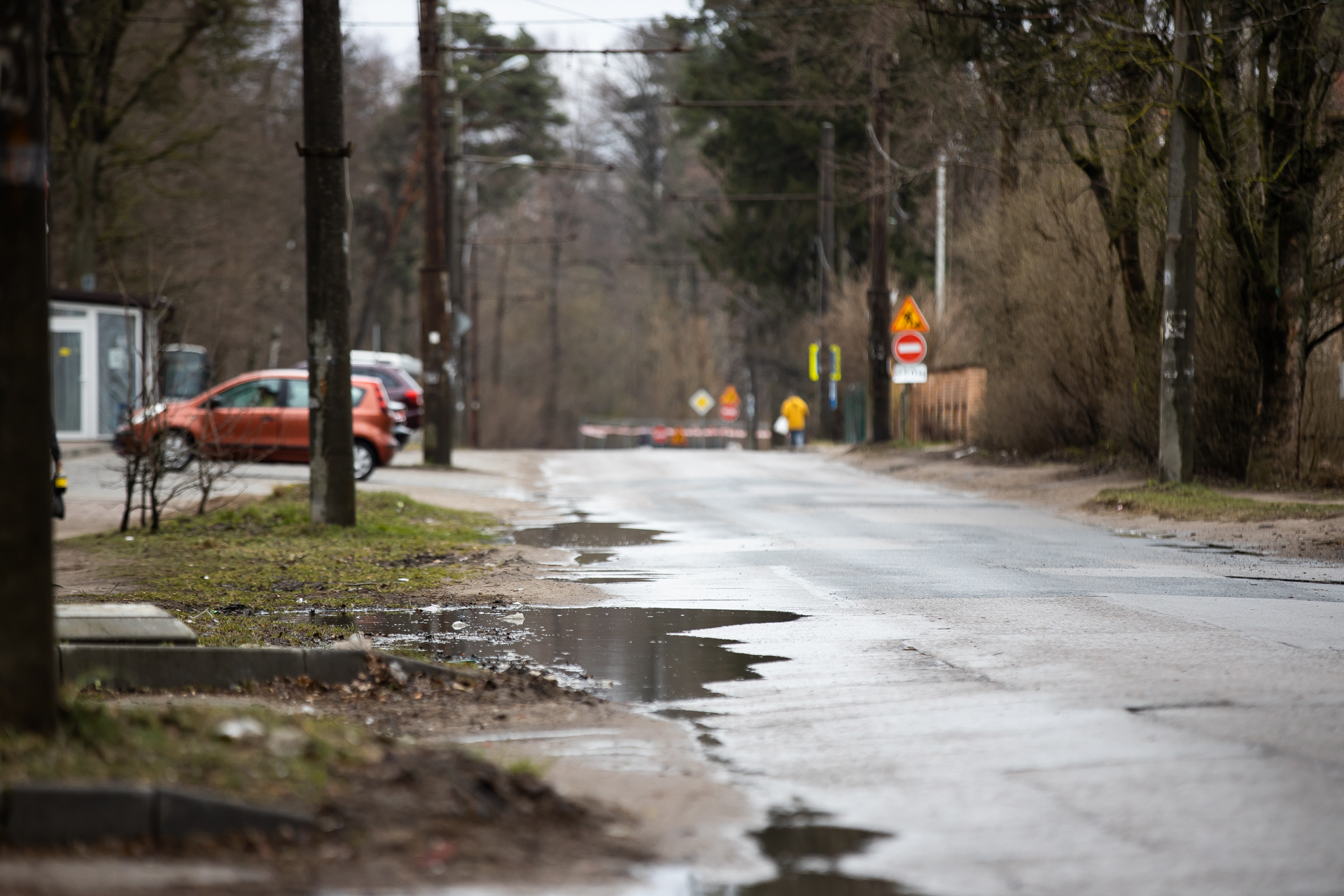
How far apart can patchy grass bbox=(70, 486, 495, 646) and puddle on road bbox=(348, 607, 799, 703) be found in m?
0.53

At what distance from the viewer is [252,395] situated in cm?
2556

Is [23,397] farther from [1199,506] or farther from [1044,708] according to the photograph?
[1199,506]

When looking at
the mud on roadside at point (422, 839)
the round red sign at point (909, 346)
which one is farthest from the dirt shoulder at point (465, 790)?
the round red sign at point (909, 346)

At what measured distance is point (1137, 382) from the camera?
21.6 meters

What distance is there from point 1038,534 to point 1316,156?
6.20 m

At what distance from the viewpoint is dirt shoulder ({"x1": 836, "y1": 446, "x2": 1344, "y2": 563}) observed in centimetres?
1448

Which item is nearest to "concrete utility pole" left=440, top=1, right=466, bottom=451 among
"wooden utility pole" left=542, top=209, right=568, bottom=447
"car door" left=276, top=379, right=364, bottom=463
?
"car door" left=276, top=379, right=364, bottom=463

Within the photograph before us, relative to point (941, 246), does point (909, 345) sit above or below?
below

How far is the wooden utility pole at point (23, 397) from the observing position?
4879 millimetres

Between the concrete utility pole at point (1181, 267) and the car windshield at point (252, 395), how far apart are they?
46.7 ft

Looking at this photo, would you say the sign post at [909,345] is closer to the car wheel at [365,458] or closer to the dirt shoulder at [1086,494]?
the dirt shoulder at [1086,494]

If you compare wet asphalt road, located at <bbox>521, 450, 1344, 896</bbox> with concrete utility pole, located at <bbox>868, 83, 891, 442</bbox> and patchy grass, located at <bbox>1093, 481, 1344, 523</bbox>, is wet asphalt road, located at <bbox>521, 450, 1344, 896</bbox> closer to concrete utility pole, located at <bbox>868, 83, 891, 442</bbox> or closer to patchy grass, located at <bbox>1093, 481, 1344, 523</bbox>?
patchy grass, located at <bbox>1093, 481, 1344, 523</bbox>

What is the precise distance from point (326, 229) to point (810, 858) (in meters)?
10.9

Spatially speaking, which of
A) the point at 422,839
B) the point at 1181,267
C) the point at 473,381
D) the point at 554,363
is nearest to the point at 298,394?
the point at 1181,267
